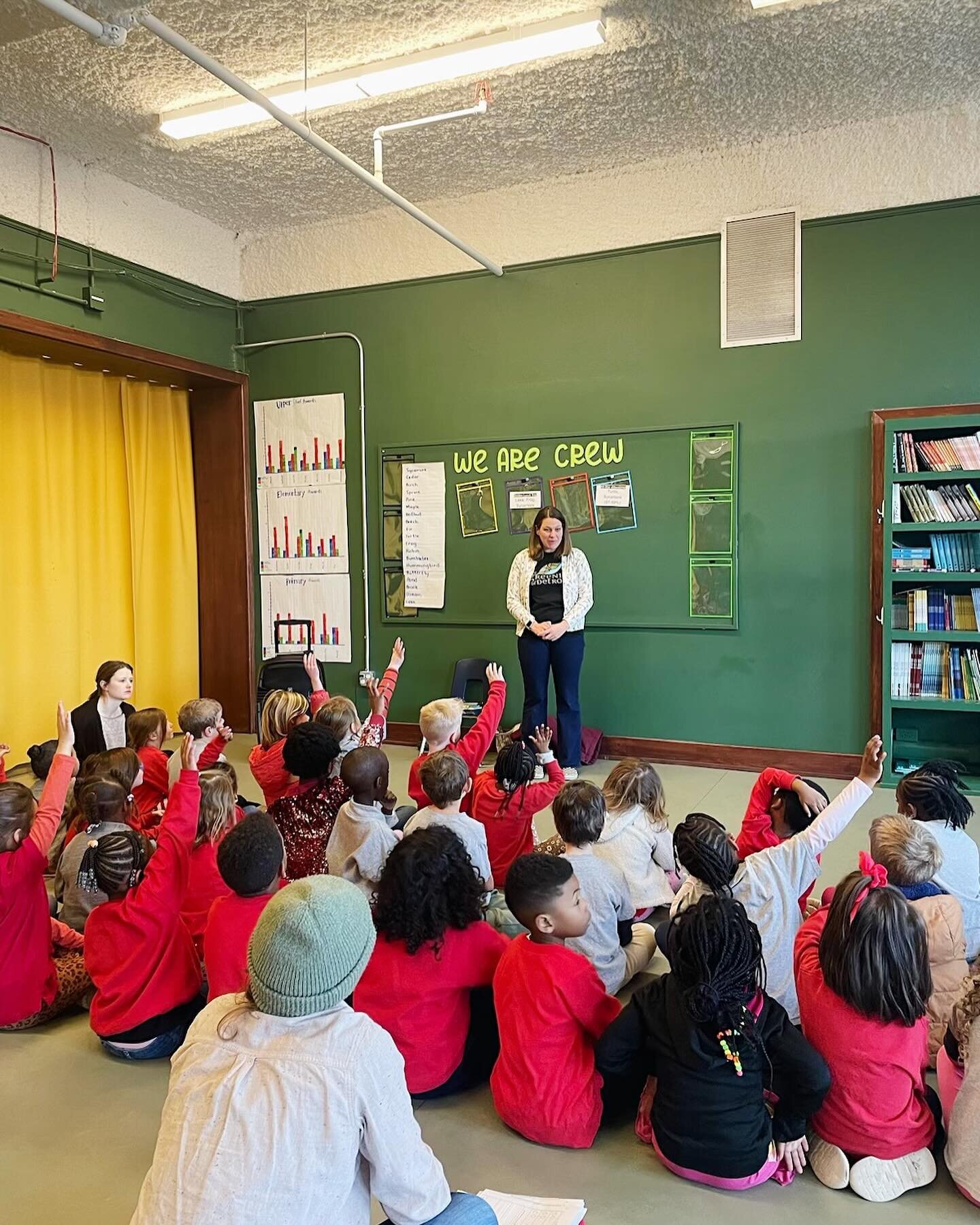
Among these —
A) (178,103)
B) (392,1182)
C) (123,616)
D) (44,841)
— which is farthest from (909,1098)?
(123,616)

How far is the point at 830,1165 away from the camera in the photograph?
182 centimetres

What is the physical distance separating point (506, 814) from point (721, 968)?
4.71 ft

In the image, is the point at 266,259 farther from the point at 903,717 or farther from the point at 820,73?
the point at 903,717

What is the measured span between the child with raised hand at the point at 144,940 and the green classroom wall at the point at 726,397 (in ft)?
11.7

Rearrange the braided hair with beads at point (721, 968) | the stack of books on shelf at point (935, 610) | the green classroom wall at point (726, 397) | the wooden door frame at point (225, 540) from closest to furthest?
the braided hair with beads at point (721, 968) → the stack of books on shelf at point (935, 610) → the green classroom wall at point (726, 397) → the wooden door frame at point (225, 540)

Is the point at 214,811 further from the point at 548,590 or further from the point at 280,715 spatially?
the point at 548,590

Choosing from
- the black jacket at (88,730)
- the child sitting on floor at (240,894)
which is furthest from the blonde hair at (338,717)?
the black jacket at (88,730)

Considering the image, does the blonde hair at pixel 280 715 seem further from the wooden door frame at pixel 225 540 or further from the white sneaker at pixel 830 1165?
the wooden door frame at pixel 225 540

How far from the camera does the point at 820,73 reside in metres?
4.30

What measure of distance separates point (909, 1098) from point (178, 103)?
16.1 feet

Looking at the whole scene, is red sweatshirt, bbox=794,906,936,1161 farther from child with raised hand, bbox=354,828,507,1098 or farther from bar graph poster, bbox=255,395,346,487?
bar graph poster, bbox=255,395,346,487

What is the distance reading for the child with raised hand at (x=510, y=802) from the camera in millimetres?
2932

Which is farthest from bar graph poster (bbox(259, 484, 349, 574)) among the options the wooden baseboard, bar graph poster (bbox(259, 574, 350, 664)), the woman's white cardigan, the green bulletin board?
the wooden baseboard

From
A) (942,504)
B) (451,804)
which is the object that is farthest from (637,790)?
(942,504)
